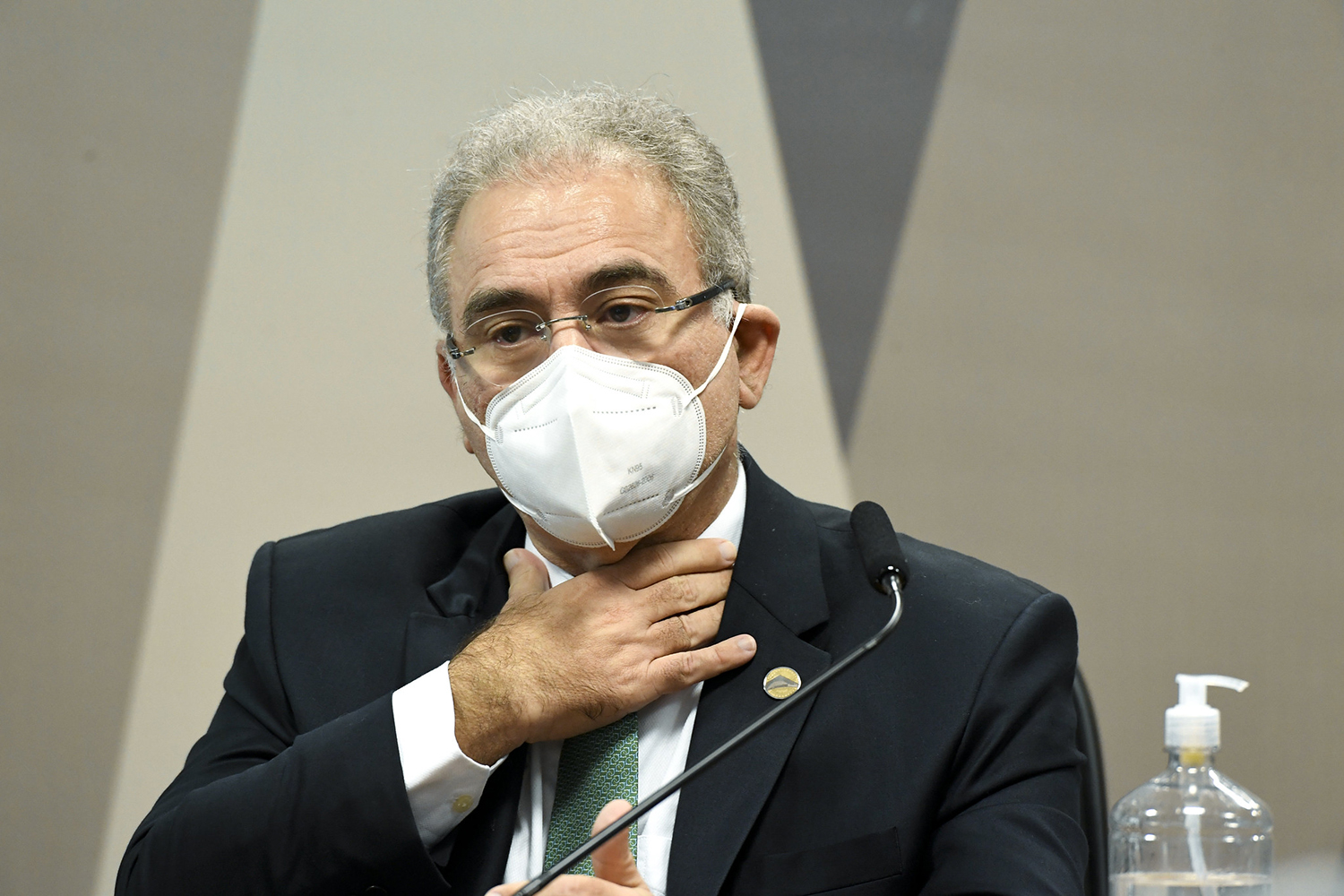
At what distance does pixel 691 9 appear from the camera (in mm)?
2531

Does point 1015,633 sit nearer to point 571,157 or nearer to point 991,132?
point 571,157

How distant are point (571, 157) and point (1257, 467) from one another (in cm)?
194

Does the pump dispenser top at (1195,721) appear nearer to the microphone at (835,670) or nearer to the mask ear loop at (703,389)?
the microphone at (835,670)

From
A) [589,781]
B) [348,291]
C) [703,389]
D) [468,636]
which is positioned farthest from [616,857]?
[348,291]

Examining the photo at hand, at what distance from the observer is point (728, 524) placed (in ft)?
5.20

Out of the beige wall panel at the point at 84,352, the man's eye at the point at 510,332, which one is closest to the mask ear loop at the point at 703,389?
the man's eye at the point at 510,332

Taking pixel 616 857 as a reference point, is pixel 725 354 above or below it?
above

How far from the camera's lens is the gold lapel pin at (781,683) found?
1378mm

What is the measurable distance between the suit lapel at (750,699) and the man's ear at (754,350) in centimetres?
17

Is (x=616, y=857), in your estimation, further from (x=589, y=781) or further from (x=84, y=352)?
(x=84, y=352)

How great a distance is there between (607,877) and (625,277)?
0.70 m

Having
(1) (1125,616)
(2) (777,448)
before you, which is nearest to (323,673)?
(2) (777,448)

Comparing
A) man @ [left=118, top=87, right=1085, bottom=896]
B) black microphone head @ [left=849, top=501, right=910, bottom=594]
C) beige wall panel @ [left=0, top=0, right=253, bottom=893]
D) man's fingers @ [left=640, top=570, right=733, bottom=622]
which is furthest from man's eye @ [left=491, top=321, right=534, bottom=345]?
beige wall panel @ [left=0, top=0, right=253, bottom=893]

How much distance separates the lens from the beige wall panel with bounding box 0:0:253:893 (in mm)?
2180
